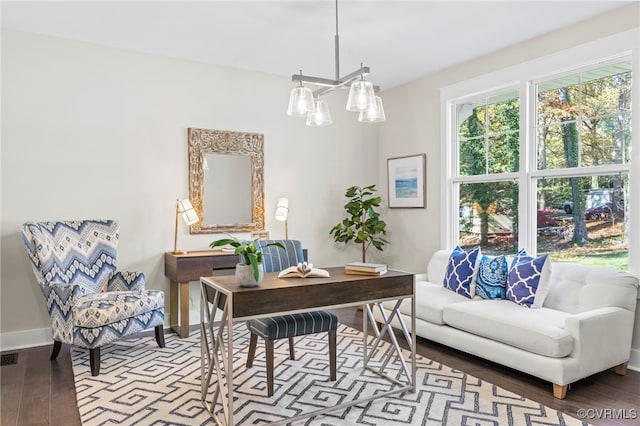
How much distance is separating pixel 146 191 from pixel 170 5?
5.85ft

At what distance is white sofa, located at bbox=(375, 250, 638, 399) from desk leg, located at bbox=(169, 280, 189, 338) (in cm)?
209

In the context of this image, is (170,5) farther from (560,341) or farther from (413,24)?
(560,341)

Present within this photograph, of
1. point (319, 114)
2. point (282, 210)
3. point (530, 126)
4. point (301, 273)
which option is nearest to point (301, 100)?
point (319, 114)

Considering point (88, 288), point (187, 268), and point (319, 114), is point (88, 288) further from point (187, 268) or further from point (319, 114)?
point (319, 114)

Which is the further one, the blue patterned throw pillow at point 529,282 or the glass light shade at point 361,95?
the blue patterned throw pillow at point 529,282

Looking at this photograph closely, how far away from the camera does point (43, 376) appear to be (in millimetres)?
3184

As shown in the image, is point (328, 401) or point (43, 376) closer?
point (328, 401)

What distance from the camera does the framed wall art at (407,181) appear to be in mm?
5160

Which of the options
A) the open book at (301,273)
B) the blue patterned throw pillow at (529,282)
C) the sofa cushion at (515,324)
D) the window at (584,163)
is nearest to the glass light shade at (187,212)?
the open book at (301,273)

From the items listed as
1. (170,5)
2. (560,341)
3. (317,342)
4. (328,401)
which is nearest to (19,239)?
(170,5)

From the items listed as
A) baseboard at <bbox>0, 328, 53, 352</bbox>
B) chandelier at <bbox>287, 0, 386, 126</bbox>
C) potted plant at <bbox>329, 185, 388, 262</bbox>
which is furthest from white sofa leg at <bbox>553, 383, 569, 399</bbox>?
baseboard at <bbox>0, 328, 53, 352</bbox>

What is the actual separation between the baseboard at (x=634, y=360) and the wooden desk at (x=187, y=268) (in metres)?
3.31

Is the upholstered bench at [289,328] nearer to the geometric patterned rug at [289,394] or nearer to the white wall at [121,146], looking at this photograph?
the geometric patterned rug at [289,394]

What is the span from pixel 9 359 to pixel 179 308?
1405mm
